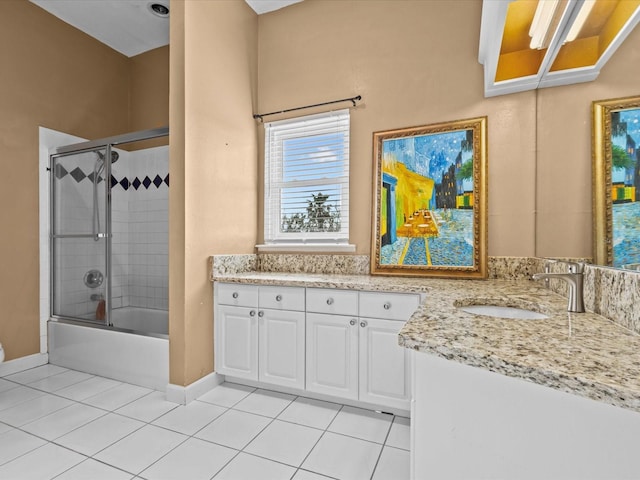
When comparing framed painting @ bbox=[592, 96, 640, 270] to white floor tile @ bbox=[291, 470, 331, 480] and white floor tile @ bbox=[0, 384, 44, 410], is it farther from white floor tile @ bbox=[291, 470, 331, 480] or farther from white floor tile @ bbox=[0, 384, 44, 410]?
white floor tile @ bbox=[0, 384, 44, 410]

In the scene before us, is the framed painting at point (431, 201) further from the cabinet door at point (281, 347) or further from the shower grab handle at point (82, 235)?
the shower grab handle at point (82, 235)

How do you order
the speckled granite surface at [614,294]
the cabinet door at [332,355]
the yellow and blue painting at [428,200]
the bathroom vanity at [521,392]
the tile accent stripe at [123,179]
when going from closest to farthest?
the bathroom vanity at [521,392] → the speckled granite surface at [614,294] → the cabinet door at [332,355] → the yellow and blue painting at [428,200] → the tile accent stripe at [123,179]

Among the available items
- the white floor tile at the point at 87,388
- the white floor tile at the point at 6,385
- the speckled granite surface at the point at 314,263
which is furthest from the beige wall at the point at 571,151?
the white floor tile at the point at 6,385

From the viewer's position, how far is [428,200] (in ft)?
7.71

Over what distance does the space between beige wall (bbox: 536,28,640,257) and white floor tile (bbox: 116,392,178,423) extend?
2.39 metres

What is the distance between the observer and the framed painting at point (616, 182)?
3.09ft

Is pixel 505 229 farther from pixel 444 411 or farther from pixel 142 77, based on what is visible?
pixel 142 77

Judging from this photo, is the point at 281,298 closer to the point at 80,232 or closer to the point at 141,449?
the point at 141,449

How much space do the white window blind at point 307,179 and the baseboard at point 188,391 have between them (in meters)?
1.21

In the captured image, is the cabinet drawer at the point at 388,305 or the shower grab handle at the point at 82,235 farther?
the shower grab handle at the point at 82,235

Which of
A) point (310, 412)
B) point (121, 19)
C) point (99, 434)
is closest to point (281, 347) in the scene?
point (310, 412)

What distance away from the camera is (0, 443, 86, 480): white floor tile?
4.86 ft

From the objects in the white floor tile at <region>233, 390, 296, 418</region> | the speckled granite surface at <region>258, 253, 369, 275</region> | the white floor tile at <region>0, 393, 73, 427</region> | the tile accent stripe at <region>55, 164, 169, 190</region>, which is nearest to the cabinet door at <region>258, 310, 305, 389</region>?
the white floor tile at <region>233, 390, 296, 418</region>

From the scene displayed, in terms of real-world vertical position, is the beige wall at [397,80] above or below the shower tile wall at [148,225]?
above
